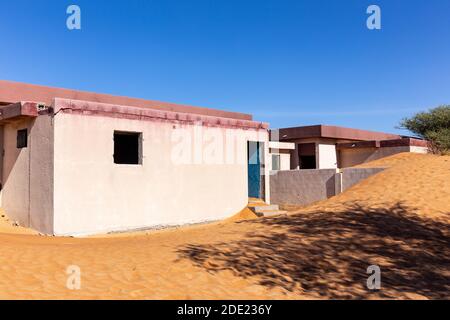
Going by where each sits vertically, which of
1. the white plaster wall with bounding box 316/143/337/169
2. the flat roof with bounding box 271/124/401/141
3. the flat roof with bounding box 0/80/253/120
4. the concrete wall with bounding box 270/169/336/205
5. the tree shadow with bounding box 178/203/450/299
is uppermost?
the flat roof with bounding box 0/80/253/120

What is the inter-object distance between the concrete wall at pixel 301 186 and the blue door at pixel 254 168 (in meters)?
1.03

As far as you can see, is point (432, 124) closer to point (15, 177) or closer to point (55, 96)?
point (55, 96)

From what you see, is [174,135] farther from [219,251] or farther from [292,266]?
[292,266]

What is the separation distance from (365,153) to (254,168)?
35.7 feet

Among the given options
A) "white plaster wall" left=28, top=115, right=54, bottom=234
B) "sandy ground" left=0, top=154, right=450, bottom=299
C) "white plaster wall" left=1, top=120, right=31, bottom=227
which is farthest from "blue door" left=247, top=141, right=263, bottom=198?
"white plaster wall" left=1, top=120, right=31, bottom=227

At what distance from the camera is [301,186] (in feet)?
53.6

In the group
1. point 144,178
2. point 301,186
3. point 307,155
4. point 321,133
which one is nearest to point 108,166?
point 144,178

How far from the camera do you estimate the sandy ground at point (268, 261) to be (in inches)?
208

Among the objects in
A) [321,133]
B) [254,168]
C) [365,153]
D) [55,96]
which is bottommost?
[254,168]

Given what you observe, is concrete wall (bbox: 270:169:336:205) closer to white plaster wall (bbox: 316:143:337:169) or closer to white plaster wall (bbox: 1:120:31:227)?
white plaster wall (bbox: 316:143:337:169)

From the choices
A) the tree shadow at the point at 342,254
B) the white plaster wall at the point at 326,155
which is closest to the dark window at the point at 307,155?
the white plaster wall at the point at 326,155

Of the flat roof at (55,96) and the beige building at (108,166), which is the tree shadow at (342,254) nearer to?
the beige building at (108,166)

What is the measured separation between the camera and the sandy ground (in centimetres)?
529

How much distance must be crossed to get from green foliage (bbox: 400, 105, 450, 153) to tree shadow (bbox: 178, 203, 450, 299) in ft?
67.7
